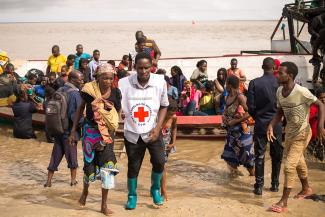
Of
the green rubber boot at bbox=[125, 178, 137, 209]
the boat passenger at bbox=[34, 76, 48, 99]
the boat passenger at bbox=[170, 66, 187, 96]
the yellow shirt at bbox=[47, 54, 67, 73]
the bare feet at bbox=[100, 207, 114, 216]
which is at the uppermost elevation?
the yellow shirt at bbox=[47, 54, 67, 73]

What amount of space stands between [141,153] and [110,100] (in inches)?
26.7

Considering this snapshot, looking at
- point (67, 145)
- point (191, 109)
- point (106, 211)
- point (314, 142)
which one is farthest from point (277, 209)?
A: point (191, 109)

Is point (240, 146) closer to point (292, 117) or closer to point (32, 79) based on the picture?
point (292, 117)

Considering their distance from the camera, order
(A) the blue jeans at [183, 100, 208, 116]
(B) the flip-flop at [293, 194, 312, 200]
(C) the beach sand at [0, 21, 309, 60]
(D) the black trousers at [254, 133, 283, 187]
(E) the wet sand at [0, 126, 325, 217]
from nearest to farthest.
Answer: (E) the wet sand at [0, 126, 325, 217], (B) the flip-flop at [293, 194, 312, 200], (D) the black trousers at [254, 133, 283, 187], (A) the blue jeans at [183, 100, 208, 116], (C) the beach sand at [0, 21, 309, 60]

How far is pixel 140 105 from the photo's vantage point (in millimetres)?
5285

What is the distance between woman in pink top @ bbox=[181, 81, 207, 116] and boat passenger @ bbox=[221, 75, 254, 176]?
122 inches

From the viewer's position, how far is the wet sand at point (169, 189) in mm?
5617

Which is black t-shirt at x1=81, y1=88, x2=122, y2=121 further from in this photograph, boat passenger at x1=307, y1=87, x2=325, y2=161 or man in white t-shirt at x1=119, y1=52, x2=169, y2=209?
boat passenger at x1=307, y1=87, x2=325, y2=161

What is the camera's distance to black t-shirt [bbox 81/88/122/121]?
5.50 m

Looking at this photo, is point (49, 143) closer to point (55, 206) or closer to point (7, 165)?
point (7, 165)

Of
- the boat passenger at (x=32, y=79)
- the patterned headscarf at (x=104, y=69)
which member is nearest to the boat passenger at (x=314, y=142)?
the patterned headscarf at (x=104, y=69)

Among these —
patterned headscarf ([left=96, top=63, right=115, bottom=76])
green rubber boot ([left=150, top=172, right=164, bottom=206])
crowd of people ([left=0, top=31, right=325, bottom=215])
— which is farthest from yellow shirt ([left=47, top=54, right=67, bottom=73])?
green rubber boot ([left=150, top=172, right=164, bottom=206])

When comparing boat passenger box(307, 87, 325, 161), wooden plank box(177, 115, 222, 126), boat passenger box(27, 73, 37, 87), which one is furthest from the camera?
A: boat passenger box(27, 73, 37, 87)

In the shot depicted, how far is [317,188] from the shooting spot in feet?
22.5
